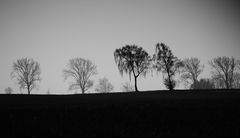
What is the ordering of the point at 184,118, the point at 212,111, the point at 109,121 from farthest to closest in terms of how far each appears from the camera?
the point at 212,111, the point at 184,118, the point at 109,121

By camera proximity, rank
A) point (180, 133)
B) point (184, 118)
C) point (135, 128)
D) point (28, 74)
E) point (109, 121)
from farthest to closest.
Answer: point (28, 74), point (184, 118), point (109, 121), point (135, 128), point (180, 133)

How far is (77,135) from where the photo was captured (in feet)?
26.3

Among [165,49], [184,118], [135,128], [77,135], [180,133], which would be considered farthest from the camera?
[165,49]

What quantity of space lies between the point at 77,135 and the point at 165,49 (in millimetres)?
43446

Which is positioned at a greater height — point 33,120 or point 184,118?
point 33,120

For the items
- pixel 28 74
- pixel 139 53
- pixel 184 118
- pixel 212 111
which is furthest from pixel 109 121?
pixel 28 74

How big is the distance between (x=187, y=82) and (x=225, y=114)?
61310 millimetres

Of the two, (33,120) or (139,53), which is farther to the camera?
(139,53)

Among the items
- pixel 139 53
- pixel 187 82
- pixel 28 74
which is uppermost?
pixel 139 53

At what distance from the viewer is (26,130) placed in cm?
826

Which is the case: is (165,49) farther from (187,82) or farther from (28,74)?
(28,74)

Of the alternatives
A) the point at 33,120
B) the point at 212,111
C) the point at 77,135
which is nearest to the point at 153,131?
the point at 77,135

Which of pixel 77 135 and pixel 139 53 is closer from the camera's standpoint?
pixel 77 135

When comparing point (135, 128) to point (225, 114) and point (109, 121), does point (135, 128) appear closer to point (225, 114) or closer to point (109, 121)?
point (109, 121)
